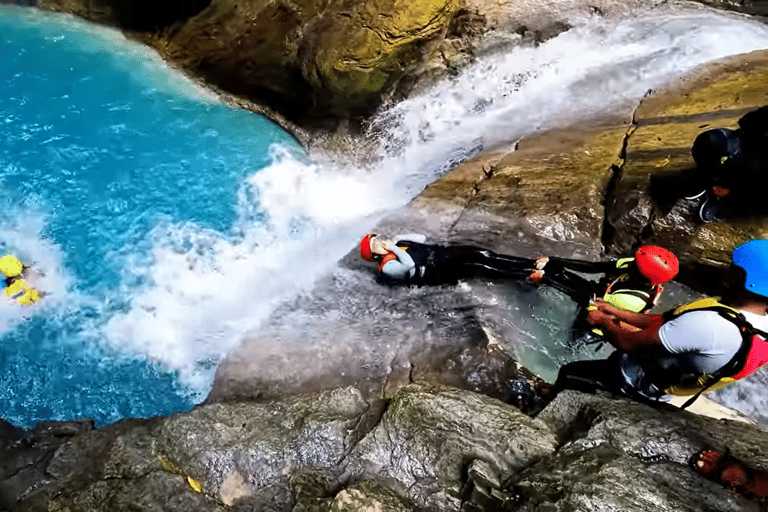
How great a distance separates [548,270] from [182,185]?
512 cm

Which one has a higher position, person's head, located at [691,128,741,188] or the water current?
person's head, located at [691,128,741,188]

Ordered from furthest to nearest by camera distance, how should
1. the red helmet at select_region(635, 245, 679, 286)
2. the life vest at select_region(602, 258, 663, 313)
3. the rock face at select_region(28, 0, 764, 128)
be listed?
1. the rock face at select_region(28, 0, 764, 128)
2. the life vest at select_region(602, 258, 663, 313)
3. the red helmet at select_region(635, 245, 679, 286)

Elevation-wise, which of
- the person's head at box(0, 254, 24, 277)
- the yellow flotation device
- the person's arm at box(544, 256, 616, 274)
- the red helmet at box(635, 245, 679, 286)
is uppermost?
the red helmet at box(635, 245, 679, 286)

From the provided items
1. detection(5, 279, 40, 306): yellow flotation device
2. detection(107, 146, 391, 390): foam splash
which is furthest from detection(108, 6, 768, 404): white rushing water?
detection(5, 279, 40, 306): yellow flotation device

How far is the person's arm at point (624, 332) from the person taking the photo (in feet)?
13.3

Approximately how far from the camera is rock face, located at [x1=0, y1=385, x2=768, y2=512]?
337 centimetres

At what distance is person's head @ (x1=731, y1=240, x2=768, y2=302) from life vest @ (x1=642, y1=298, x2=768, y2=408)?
170mm

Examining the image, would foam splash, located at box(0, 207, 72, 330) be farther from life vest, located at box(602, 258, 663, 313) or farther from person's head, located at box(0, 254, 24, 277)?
life vest, located at box(602, 258, 663, 313)

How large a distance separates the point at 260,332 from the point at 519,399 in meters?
2.89

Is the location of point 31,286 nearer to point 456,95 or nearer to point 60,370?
point 60,370

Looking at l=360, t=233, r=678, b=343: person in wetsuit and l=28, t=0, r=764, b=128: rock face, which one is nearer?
l=360, t=233, r=678, b=343: person in wetsuit

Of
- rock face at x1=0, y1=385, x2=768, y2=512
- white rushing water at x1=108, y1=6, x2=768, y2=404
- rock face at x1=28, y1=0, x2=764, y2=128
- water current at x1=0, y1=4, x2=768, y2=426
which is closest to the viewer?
rock face at x1=0, y1=385, x2=768, y2=512

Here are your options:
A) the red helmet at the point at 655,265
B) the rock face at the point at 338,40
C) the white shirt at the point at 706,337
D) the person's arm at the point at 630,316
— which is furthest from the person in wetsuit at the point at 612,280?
the rock face at the point at 338,40

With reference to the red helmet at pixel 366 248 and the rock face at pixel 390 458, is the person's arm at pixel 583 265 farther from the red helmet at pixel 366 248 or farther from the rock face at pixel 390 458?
the red helmet at pixel 366 248
